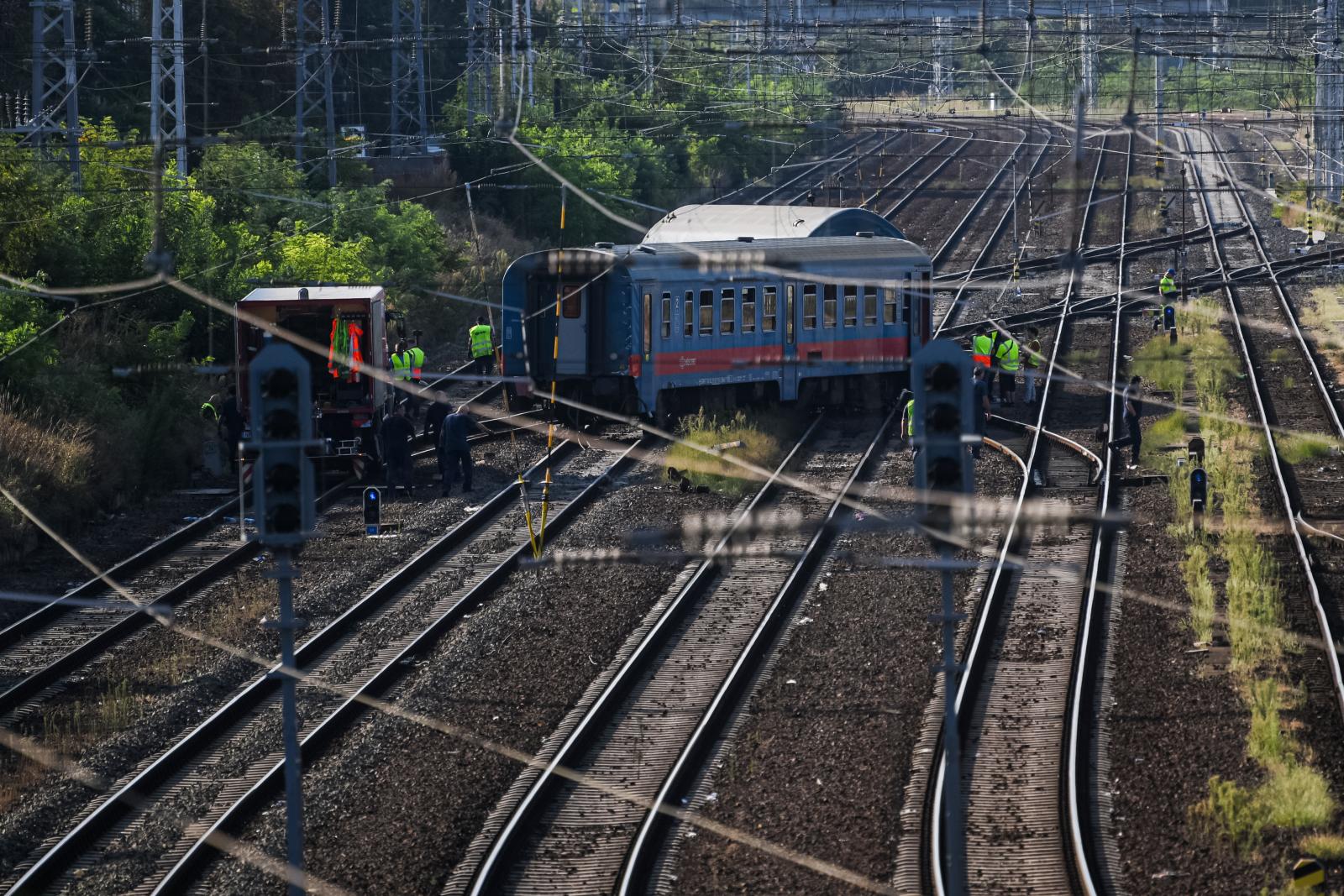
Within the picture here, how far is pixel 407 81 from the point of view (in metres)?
48.7

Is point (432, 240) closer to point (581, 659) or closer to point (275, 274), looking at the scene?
point (275, 274)

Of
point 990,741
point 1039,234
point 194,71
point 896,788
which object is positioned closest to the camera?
point 896,788

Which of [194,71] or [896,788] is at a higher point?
[194,71]

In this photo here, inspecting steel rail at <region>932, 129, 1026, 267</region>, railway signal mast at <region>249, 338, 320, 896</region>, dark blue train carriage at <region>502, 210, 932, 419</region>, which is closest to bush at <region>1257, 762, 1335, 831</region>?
railway signal mast at <region>249, 338, 320, 896</region>

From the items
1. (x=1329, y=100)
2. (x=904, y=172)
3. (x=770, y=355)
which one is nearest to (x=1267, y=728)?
(x=770, y=355)

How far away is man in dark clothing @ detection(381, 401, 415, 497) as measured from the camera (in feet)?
70.8

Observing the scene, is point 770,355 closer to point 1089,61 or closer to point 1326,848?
point 1326,848

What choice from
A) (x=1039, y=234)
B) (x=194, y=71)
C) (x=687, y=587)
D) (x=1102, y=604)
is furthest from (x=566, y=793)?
(x=1039, y=234)

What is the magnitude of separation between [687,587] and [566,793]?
5.21 meters

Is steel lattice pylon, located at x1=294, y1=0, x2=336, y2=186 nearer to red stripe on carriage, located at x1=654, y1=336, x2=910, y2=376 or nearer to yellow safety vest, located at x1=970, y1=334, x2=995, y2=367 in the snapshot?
red stripe on carriage, located at x1=654, y1=336, x2=910, y2=376

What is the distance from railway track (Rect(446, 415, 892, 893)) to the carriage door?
5.23 meters

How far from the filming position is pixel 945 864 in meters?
10.5

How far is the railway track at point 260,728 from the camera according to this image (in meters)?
10.9

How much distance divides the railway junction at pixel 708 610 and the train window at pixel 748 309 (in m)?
0.05
